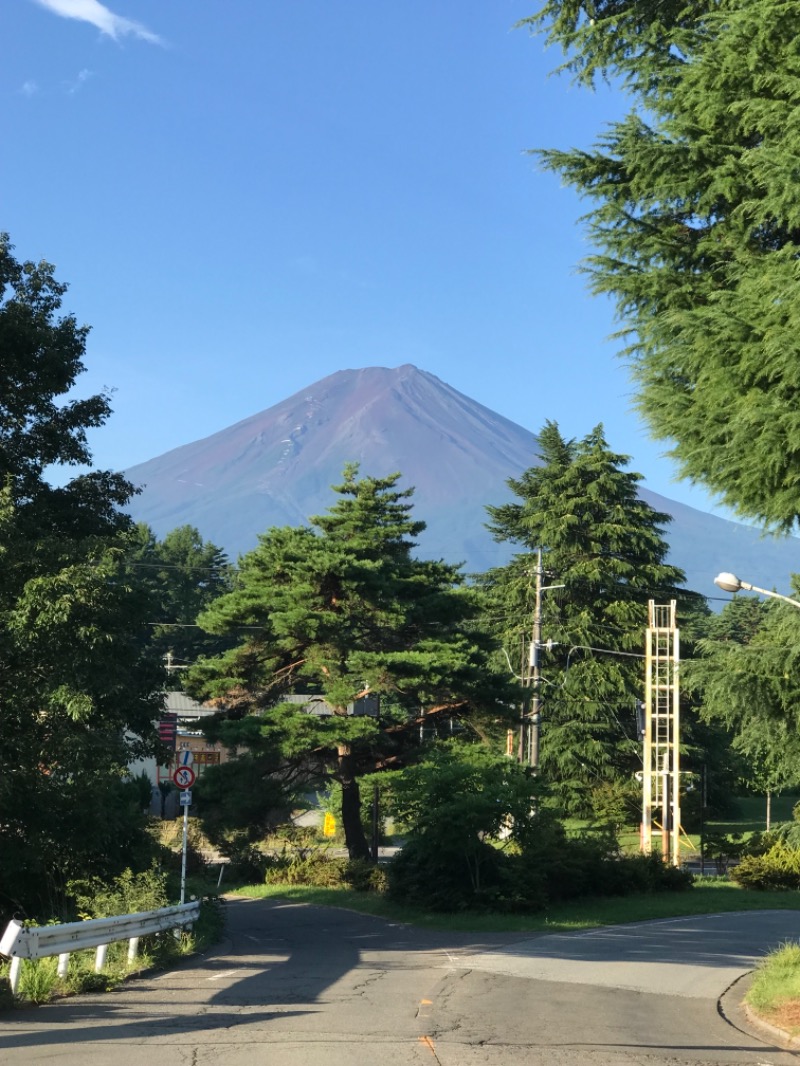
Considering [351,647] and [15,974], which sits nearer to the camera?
[15,974]

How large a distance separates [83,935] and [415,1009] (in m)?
3.84

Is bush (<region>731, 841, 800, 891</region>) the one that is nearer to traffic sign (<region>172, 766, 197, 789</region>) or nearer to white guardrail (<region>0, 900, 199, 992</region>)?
traffic sign (<region>172, 766, 197, 789</region>)

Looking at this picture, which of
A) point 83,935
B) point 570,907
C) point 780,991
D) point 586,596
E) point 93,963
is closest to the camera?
point 83,935

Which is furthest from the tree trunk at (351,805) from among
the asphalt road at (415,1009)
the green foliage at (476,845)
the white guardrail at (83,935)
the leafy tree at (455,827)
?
the white guardrail at (83,935)

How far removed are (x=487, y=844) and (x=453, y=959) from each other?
7.84m

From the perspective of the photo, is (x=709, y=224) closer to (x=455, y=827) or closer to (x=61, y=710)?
(x=61, y=710)

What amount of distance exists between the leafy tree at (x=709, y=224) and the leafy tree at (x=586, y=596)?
120ft

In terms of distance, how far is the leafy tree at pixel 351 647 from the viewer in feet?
102

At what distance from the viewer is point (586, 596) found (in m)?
53.7

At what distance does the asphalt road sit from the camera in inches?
368

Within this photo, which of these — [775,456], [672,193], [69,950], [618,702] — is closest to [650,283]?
[672,193]

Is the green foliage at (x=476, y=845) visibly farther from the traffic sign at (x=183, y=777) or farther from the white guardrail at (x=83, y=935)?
the white guardrail at (x=83, y=935)

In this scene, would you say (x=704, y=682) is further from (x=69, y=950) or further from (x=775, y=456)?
(x=69, y=950)

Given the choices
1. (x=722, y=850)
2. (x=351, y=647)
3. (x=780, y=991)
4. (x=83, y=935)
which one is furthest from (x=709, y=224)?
(x=722, y=850)
